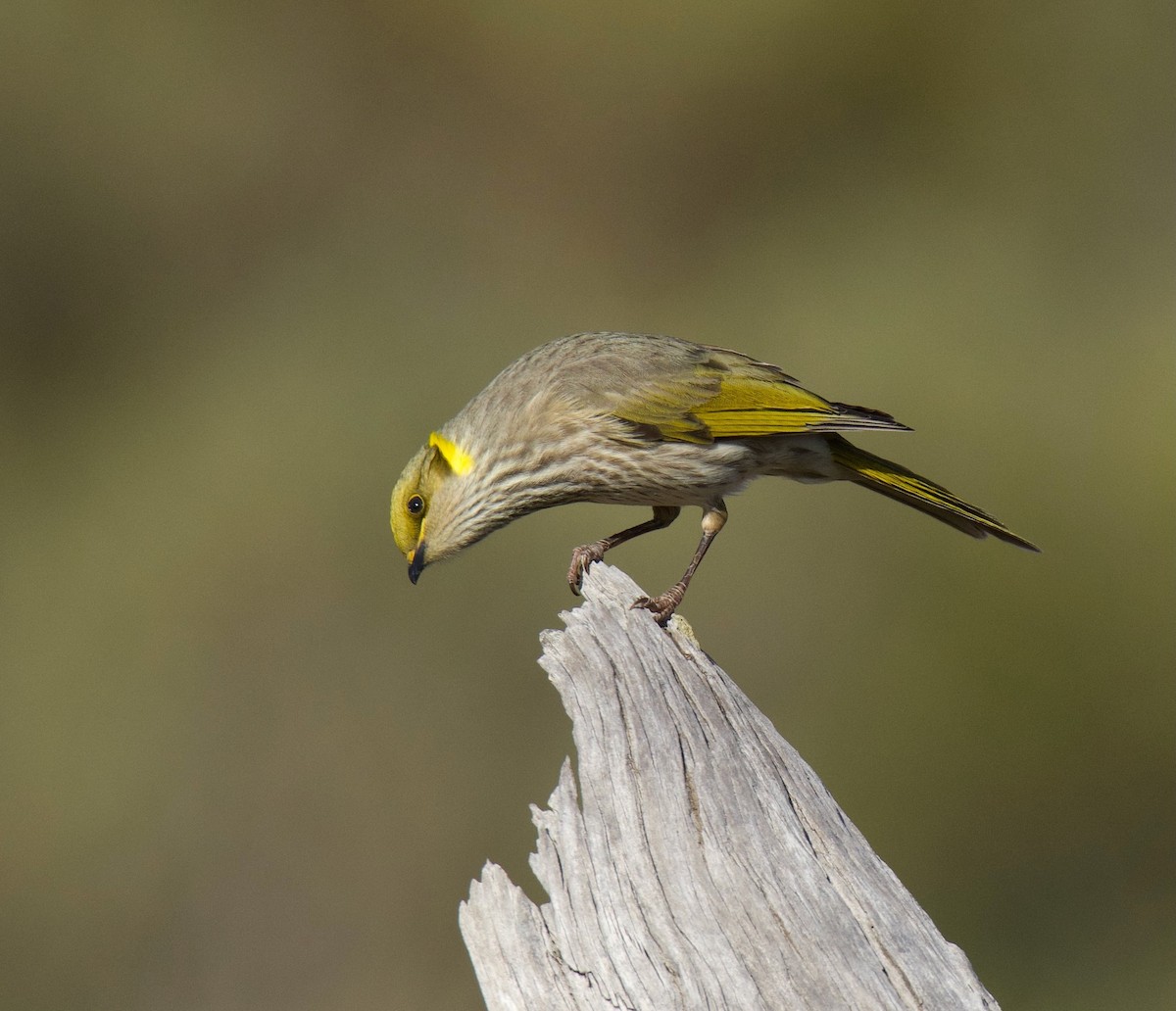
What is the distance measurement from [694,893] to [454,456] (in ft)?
9.43

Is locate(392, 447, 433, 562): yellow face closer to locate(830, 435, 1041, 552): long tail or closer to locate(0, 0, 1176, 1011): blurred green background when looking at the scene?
locate(830, 435, 1041, 552): long tail

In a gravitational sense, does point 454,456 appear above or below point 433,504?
above

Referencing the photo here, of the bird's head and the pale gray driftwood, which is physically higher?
the bird's head

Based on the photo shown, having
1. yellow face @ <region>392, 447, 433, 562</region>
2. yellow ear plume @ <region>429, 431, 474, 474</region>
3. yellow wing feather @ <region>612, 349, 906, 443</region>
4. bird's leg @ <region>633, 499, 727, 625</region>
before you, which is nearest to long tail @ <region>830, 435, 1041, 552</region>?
yellow wing feather @ <region>612, 349, 906, 443</region>

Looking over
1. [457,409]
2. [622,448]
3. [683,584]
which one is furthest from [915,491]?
[457,409]

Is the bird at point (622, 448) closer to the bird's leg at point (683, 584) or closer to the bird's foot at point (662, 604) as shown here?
the bird's leg at point (683, 584)

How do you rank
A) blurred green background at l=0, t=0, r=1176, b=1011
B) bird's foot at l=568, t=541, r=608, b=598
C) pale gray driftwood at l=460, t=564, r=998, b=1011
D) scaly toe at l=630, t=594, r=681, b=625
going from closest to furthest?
1. pale gray driftwood at l=460, t=564, r=998, b=1011
2. scaly toe at l=630, t=594, r=681, b=625
3. bird's foot at l=568, t=541, r=608, b=598
4. blurred green background at l=0, t=0, r=1176, b=1011

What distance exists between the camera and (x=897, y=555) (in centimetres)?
1048

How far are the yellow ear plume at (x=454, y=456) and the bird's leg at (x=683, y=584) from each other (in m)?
1.06

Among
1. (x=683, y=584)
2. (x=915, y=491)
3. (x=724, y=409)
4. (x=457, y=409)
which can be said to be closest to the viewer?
(x=683, y=584)

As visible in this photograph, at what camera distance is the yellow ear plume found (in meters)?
6.08

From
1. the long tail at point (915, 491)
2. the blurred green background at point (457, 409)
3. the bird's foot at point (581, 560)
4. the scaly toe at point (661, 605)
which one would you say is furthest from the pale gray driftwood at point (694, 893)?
the blurred green background at point (457, 409)

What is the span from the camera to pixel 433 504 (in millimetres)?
6090

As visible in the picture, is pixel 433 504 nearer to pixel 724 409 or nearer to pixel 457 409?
pixel 724 409
